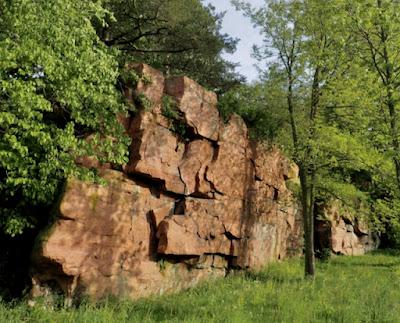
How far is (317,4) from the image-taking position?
45.3 ft

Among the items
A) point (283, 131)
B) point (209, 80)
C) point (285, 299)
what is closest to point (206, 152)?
point (283, 131)

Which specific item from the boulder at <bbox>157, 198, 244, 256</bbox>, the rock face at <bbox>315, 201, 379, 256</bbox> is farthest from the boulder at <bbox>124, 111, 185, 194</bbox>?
the rock face at <bbox>315, 201, 379, 256</bbox>

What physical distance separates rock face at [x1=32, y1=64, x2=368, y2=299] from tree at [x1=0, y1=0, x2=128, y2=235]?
1.04m

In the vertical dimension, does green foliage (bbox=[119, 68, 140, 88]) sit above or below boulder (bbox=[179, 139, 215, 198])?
above

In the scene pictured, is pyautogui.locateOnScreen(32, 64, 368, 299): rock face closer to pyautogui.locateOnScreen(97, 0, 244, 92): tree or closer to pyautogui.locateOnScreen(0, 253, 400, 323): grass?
pyautogui.locateOnScreen(0, 253, 400, 323): grass

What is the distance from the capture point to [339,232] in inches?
898

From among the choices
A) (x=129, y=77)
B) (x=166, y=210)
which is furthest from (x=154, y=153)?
(x=129, y=77)

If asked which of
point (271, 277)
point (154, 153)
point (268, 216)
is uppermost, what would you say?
point (154, 153)

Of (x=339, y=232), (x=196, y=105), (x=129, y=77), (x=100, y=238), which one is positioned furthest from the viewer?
(x=339, y=232)

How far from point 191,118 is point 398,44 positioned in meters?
6.53

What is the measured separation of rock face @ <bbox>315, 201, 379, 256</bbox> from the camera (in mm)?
21938

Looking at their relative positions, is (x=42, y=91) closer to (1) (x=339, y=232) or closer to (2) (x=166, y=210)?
(2) (x=166, y=210)

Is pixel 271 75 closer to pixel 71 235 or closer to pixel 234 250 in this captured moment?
pixel 234 250

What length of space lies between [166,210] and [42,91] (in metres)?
4.84
